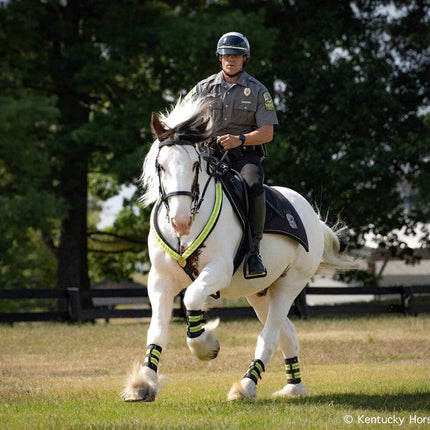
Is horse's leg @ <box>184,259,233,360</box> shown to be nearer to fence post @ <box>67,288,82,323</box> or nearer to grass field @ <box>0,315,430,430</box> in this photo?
grass field @ <box>0,315,430,430</box>

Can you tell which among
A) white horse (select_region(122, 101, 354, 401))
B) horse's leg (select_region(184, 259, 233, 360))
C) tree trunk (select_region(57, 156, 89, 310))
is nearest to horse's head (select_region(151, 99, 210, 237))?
white horse (select_region(122, 101, 354, 401))

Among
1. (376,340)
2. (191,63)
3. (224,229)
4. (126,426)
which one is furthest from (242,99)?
(191,63)

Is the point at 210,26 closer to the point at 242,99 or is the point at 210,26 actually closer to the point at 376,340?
the point at 376,340

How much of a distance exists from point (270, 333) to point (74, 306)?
44.2 feet

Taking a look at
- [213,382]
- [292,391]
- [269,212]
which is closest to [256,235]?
[269,212]

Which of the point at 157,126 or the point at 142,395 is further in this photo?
the point at 157,126

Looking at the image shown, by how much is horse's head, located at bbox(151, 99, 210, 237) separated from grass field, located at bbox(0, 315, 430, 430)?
159cm

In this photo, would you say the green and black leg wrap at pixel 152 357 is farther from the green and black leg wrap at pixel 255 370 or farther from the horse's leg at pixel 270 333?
the green and black leg wrap at pixel 255 370

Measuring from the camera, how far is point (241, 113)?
8289 mm

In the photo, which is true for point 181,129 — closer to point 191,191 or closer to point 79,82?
point 191,191

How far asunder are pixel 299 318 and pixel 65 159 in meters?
9.03

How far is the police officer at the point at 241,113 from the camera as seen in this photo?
802 cm

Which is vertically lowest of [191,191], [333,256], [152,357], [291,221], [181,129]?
[152,357]

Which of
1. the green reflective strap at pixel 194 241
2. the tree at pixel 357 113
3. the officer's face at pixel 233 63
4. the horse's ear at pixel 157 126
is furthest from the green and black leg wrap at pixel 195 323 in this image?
the tree at pixel 357 113
